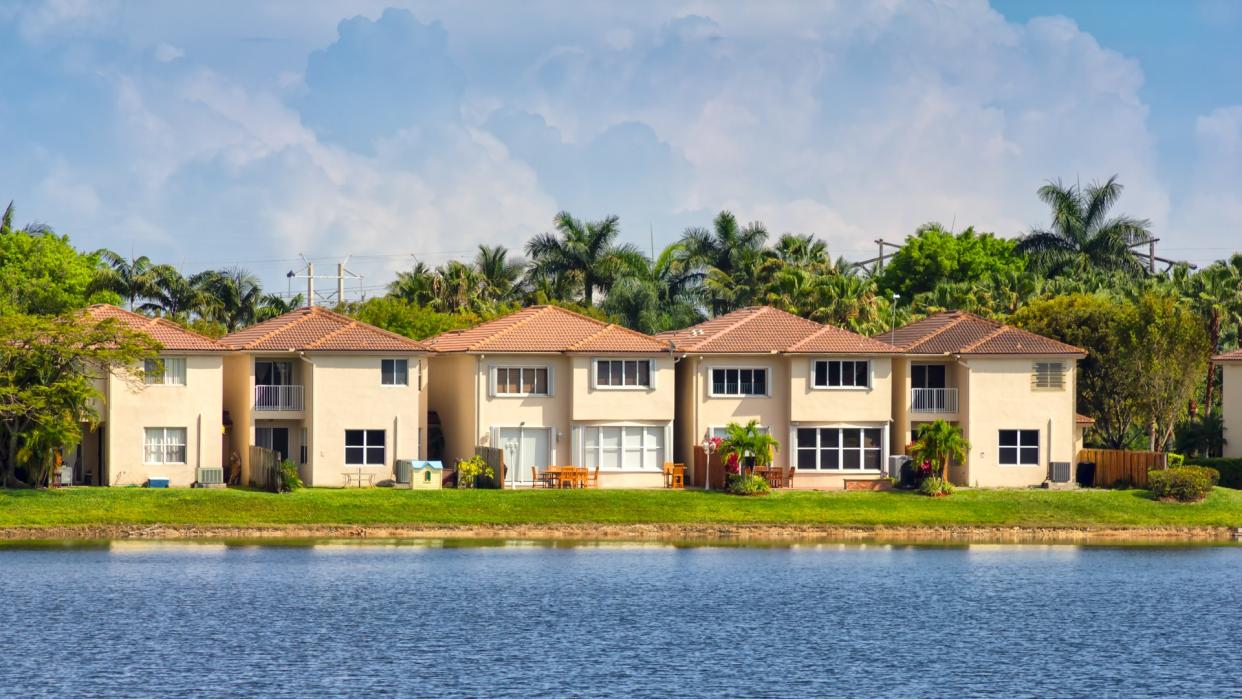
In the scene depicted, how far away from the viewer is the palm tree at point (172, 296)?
10019 cm

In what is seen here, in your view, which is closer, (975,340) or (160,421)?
(160,421)

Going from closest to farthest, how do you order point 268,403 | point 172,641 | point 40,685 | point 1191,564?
point 40,685 → point 172,641 → point 1191,564 → point 268,403

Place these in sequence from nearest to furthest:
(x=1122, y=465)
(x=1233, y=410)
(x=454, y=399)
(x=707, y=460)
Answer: (x=707, y=460) → (x=1122, y=465) → (x=454, y=399) → (x=1233, y=410)

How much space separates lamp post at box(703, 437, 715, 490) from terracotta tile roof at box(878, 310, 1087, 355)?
9.44 meters

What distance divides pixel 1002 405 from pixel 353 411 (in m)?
26.2

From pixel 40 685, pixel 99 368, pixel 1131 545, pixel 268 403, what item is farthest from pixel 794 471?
pixel 40 685

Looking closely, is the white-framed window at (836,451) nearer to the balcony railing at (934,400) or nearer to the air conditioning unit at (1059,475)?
the balcony railing at (934,400)

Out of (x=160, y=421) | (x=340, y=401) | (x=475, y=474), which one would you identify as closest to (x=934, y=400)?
(x=475, y=474)

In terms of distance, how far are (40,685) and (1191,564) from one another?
38.0m

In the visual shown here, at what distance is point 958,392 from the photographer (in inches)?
3012

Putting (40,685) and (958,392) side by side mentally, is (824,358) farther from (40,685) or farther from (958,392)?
(40,685)

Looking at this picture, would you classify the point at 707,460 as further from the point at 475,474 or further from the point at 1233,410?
the point at 1233,410

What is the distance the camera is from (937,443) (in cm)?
7169

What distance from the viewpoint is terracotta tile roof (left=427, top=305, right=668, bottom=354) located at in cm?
7344
